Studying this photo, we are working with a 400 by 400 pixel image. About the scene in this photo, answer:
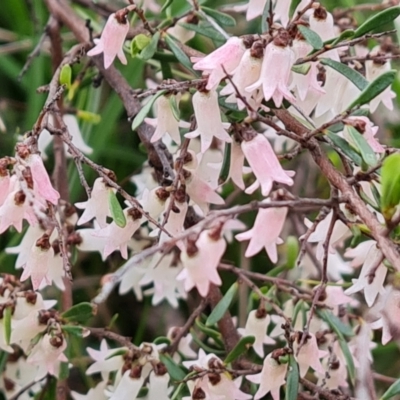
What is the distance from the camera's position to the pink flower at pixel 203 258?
2.19 feet

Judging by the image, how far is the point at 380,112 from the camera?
5.65 feet

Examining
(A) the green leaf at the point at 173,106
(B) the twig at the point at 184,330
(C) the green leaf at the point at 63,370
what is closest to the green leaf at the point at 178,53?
(A) the green leaf at the point at 173,106

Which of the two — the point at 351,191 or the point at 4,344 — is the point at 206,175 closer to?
the point at 351,191

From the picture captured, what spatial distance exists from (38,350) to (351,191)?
1.60ft

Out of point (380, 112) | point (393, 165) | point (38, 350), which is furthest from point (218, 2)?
point (393, 165)

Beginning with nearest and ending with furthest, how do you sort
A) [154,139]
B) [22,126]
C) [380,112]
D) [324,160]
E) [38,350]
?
[324,160]
[154,139]
[38,350]
[380,112]
[22,126]

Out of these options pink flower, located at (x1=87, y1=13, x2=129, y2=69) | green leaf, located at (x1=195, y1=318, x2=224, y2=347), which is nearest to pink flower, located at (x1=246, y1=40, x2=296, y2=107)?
pink flower, located at (x1=87, y1=13, x2=129, y2=69)

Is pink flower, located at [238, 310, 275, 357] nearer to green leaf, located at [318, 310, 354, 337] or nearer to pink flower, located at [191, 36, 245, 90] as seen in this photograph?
green leaf, located at [318, 310, 354, 337]

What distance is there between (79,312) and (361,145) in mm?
445

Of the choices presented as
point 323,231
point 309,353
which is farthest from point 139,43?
point 309,353

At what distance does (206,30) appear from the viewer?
1.08m

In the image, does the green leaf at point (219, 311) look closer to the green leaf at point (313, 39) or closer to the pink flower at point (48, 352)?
the pink flower at point (48, 352)

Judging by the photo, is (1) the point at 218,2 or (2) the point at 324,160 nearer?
(2) the point at 324,160

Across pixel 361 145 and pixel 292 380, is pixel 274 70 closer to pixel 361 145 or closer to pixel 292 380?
pixel 361 145
